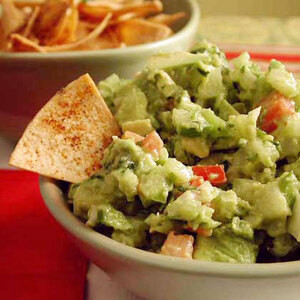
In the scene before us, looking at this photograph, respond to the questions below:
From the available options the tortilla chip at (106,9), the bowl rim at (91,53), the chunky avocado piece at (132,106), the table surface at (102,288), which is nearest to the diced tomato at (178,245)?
the table surface at (102,288)

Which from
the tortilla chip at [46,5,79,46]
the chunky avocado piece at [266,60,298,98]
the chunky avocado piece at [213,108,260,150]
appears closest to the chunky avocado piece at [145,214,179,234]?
the chunky avocado piece at [213,108,260,150]

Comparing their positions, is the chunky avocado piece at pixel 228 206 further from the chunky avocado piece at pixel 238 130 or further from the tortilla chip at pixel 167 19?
the tortilla chip at pixel 167 19

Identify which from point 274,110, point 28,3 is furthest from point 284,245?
point 28,3

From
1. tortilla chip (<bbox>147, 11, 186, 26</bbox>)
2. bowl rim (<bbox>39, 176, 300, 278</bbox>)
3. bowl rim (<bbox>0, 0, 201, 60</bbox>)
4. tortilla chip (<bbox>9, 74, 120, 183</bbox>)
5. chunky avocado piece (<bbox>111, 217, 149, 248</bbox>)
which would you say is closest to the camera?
bowl rim (<bbox>39, 176, 300, 278</bbox>)

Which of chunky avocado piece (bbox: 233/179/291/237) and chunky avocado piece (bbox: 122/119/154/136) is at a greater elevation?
chunky avocado piece (bbox: 122/119/154/136)

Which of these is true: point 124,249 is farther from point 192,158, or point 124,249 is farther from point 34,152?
point 34,152

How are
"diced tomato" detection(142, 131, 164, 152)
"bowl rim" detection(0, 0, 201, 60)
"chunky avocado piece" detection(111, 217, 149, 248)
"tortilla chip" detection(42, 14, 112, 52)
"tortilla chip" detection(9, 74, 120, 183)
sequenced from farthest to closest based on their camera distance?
"tortilla chip" detection(42, 14, 112, 52) → "bowl rim" detection(0, 0, 201, 60) → "tortilla chip" detection(9, 74, 120, 183) → "diced tomato" detection(142, 131, 164, 152) → "chunky avocado piece" detection(111, 217, 149, 248)

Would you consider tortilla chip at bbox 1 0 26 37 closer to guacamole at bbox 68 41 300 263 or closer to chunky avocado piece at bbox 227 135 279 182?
guacamole at bbox 68 41 300 263

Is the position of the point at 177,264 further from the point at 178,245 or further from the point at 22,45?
the point at 22,45
